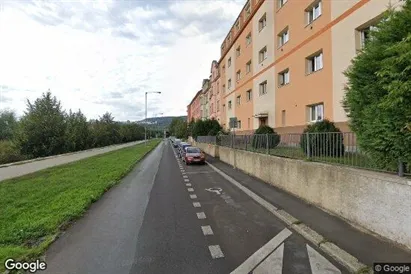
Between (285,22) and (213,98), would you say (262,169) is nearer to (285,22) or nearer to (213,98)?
(285,22)

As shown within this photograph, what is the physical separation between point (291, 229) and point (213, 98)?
47.5 meters

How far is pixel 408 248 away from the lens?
14.4 ft

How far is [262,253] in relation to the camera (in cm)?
461

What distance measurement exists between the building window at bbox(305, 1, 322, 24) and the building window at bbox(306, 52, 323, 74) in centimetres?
212

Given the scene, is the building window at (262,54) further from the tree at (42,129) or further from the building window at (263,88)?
the tree at (42,129)

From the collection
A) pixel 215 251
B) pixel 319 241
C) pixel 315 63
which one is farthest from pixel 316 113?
pixel 215 251

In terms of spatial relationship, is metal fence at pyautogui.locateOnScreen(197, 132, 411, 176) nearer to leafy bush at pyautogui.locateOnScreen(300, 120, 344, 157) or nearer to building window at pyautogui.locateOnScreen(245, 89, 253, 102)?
leafy bush at pyautogui.locateOnScreen(300, 120, 344, 157)

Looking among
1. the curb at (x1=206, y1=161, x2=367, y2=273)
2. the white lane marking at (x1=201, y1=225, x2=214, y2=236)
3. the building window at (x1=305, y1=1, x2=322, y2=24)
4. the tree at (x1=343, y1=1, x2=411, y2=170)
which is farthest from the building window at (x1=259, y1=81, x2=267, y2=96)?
the white lane marking at (x1=201, y1=225, x2=214, y2=236)

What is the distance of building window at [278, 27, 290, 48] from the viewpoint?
2088cm

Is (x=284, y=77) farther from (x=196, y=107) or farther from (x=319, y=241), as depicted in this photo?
(x=196, y=107)

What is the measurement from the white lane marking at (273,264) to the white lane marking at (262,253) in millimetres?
81

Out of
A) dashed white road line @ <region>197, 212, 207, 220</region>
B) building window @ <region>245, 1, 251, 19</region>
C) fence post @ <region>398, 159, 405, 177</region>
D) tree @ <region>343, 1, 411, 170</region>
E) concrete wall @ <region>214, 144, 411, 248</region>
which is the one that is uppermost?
building window @ <region>245, 1, 251, 19</region>

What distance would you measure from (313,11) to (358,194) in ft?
50.3

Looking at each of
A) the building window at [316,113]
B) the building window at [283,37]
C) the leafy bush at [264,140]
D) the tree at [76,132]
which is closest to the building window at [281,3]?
the building window at [283,37]
